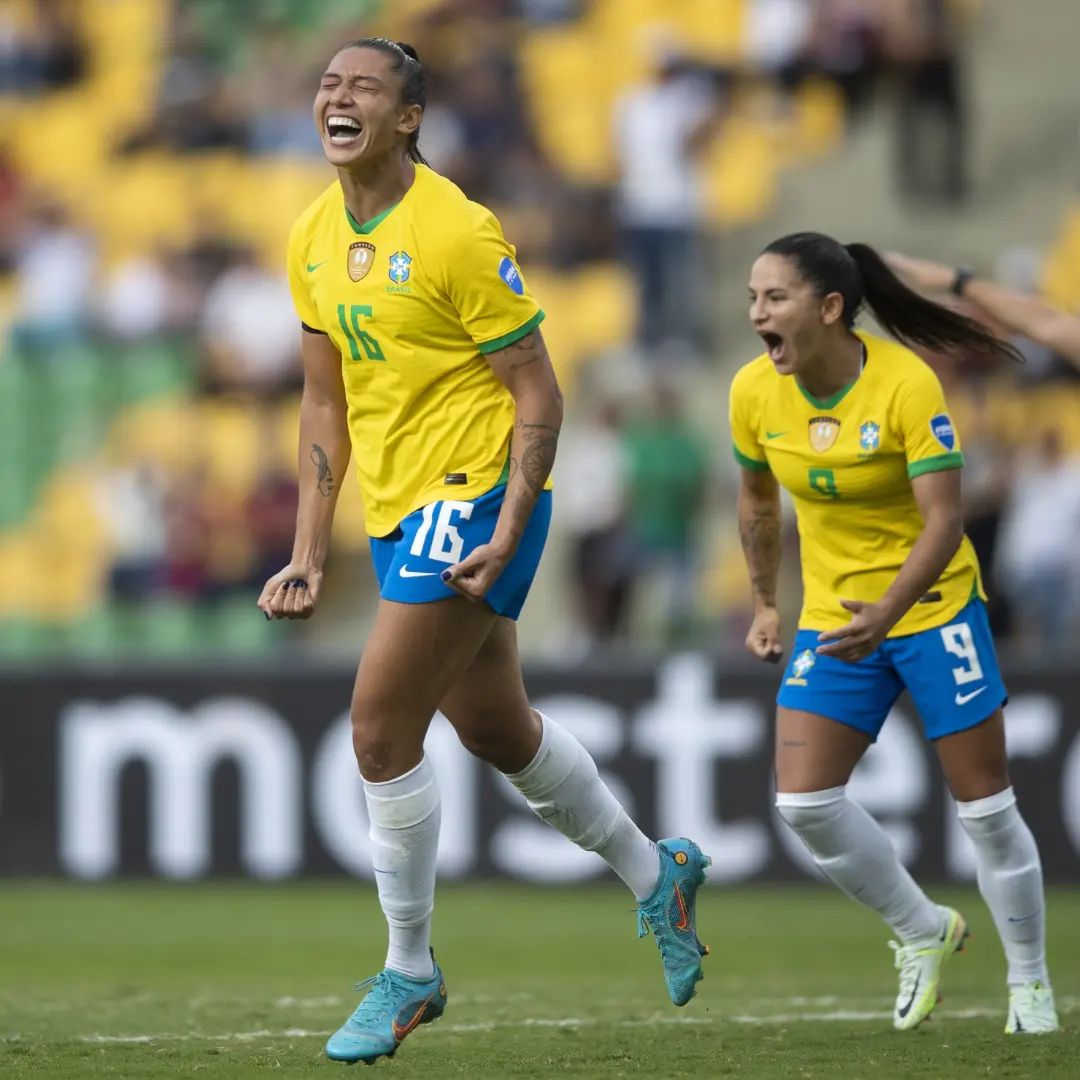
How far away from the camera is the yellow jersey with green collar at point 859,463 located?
229 inches

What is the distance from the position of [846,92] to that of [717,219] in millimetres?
1357

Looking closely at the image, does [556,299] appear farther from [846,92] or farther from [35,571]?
[35,571]

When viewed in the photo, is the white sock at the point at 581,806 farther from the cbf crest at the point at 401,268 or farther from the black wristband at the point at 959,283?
the black wristband at the point at 959,283

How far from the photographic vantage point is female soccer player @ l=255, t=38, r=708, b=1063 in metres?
5.11

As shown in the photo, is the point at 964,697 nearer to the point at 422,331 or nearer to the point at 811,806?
the point at 811,806

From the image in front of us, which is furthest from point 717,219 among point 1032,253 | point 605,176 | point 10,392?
point 10,392

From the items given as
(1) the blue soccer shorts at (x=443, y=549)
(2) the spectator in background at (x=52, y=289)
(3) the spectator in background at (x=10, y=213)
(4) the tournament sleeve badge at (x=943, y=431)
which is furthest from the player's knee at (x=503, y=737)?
(3) the spectator in background at (x=10, y=213)

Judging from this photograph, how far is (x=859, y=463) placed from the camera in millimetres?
5867

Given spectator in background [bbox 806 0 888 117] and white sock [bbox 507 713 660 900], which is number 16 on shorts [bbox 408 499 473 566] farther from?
spectator in background [bbox 806 0 888 117]

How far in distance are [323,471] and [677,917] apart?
1531 millimetres

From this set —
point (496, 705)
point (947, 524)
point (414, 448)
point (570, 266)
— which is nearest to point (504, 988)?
point (496, 705)

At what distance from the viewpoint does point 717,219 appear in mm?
14203

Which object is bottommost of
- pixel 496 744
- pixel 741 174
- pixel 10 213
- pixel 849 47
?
pixel 496 744

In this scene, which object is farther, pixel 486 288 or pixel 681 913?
pixel 681 913
